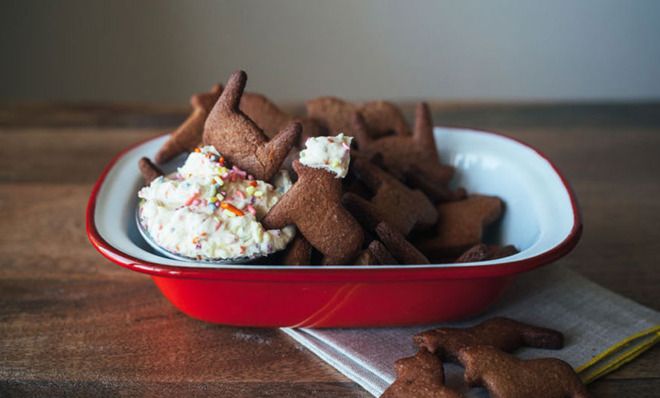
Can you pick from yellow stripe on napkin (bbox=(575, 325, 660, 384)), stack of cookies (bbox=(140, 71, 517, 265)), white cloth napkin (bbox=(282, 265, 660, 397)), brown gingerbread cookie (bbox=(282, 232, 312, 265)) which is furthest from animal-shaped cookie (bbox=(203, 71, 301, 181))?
yellow stripe on napkin (bbox=(575, 325, 660, 384))

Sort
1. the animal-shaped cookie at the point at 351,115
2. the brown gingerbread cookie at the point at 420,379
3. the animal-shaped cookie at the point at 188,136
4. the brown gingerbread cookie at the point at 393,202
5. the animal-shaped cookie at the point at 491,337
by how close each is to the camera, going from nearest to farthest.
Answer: the brown gingerbread cookie at the point at 420,379
the animal-shaped cookie at the point at 491,337
the brown gingerbread cookie at the point at 393,202
the animal-shaped cookie at the point at 188,136
the animal-shaped cookie at the point at 351,115

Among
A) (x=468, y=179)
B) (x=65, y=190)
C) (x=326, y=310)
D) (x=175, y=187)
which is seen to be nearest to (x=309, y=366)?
(x=326, y=310)

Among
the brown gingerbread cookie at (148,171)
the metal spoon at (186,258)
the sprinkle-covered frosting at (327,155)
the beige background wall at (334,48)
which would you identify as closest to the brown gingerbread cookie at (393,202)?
the sprinkle-covered frosting at (327,155)

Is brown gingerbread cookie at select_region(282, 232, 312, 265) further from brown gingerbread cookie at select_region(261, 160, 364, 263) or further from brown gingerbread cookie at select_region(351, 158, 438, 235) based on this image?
brown gingerbread cookie at select_region(351, 158, 438, 235)

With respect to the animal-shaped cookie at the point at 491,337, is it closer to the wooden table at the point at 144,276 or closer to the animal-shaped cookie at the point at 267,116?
the wooden table at the point at 144,276

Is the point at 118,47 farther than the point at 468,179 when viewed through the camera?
Yes

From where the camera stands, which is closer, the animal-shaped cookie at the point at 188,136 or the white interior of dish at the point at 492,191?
the white interior of dish at the point at 492,191

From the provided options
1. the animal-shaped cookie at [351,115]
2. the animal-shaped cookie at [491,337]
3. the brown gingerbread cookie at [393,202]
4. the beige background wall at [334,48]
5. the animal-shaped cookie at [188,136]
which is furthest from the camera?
the beige background wall at [334,48]

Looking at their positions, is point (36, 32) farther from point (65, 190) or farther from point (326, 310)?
point (326, 310)
